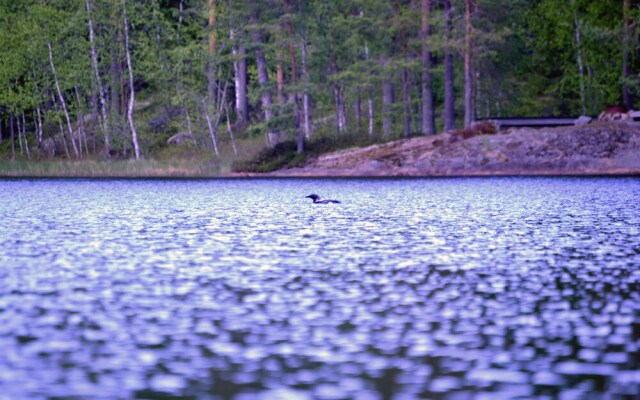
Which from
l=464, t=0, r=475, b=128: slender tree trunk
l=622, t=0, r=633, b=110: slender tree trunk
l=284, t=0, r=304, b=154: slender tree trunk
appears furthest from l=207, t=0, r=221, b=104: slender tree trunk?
l=622, t=0, r=633, b=110: slender tree trunk

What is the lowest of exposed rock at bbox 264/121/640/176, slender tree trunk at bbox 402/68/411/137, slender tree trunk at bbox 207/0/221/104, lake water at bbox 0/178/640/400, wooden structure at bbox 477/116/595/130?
lake water at bbox 0/178/640/400

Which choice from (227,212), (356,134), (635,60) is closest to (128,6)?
(356,134)

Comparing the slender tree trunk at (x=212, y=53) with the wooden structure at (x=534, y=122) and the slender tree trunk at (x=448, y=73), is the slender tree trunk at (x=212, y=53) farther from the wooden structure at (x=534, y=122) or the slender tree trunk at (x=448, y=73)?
the wooden structure at (x=534, y=122)

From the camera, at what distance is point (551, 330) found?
347 inches

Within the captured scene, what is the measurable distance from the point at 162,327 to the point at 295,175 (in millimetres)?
40334

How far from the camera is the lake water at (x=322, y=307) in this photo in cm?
696

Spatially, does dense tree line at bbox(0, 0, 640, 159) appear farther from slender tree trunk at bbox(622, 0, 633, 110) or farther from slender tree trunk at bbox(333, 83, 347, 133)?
slender tree trunk at bbox(333, 83, 347, 133)

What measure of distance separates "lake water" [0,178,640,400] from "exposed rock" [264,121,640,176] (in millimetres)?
26515

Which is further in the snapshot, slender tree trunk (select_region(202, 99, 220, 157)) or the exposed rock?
slender tree trunk (select_region(202, 99, 220, 157))

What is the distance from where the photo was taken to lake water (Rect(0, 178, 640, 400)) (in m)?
6.96

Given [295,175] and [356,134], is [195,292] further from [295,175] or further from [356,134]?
[356,134]

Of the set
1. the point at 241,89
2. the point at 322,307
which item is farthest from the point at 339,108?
the point at 322,307

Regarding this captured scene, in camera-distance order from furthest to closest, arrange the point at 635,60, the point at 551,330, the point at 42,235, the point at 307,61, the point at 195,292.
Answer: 1. the point at 635,60
2. the point at 307,61
3. the point at 42,235
4. the point at 195,292
5. the point at 551,330

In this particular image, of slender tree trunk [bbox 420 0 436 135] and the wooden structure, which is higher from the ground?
slender tree trunk [bbox 420 0 436 135]
